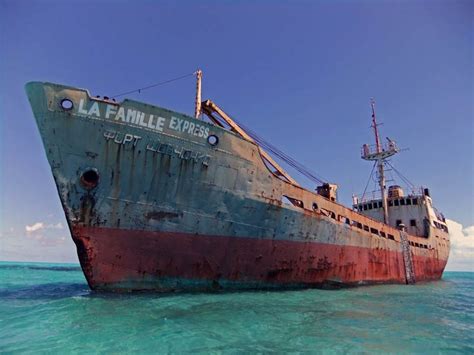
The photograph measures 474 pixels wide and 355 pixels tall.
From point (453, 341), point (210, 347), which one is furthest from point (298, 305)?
point (210, 347)

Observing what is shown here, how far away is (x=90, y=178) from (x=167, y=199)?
2.54 meters

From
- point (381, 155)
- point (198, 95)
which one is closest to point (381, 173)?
point (381, 155)

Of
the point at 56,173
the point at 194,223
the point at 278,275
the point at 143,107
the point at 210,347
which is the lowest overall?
the point at 210,347

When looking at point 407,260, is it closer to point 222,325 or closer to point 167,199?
point 167,199

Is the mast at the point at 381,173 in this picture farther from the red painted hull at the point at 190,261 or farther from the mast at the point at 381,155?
the red painted hull at the point at 190,261

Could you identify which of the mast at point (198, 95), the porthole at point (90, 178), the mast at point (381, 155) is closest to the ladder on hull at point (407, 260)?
the mast at point (381, 155)

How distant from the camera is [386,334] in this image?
6.70 m

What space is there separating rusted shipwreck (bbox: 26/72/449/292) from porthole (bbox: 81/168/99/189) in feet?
0.10

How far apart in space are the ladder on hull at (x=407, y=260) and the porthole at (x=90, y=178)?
64.6 ft

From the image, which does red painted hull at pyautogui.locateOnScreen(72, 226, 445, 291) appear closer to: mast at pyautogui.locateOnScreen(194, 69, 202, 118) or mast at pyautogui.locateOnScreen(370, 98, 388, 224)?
mast at pyautogui.locateOnScreen(194, 69, 202, 118)

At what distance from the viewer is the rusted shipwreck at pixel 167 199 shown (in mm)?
9750

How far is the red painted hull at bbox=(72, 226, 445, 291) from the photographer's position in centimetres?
988

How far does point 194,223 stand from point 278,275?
413cm

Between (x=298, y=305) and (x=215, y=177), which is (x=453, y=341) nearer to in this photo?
(x=298, y=305)
